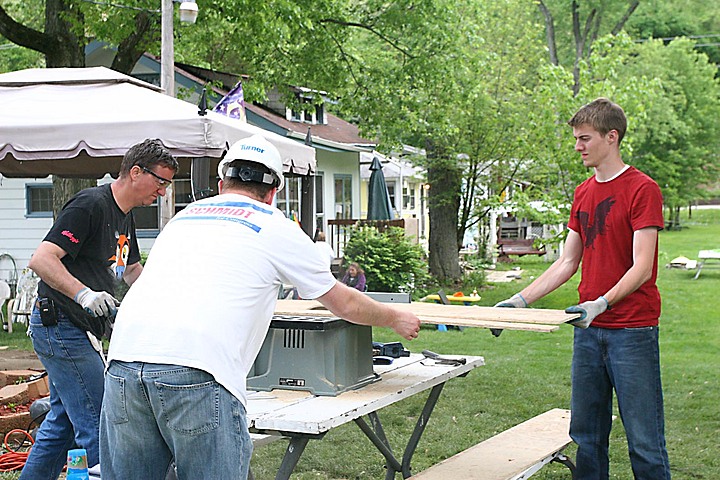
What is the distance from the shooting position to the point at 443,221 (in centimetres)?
2019

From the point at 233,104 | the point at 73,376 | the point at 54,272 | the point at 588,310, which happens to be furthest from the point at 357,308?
the point at 233,104

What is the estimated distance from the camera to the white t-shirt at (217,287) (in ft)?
9.52

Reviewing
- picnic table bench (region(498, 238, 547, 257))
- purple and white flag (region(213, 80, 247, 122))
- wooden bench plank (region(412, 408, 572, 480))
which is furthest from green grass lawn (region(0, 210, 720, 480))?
picnic table bench (region(498, 238, 547, 257))

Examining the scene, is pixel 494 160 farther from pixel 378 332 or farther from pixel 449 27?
pixel 378 332

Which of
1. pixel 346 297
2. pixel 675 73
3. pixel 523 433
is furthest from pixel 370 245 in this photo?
pixel 675 73

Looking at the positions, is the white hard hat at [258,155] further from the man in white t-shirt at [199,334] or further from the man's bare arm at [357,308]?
the man's bare arm at [357,308]

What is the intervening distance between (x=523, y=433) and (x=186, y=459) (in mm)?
3063

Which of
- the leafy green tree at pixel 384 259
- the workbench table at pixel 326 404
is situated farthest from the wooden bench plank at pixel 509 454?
the leafy green tree at pixel 384 259

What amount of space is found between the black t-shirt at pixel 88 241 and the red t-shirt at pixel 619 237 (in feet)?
7.63

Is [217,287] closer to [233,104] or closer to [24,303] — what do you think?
[233,104]

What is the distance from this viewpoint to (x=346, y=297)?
11.0ft

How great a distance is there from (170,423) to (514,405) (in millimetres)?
5525

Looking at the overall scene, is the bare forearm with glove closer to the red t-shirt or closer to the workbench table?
the workbench table

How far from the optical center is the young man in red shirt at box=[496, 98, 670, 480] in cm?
421
